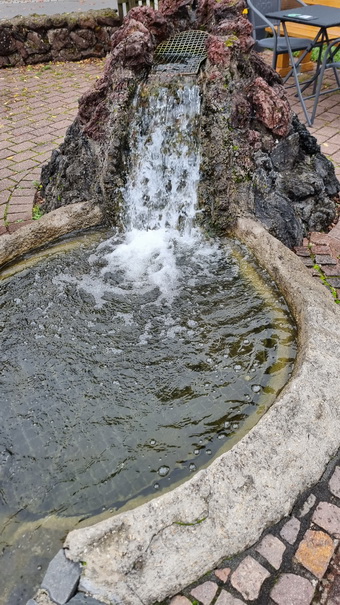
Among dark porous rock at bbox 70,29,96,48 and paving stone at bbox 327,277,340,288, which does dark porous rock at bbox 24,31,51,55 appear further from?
paving stone at bbox 327,277,340,288

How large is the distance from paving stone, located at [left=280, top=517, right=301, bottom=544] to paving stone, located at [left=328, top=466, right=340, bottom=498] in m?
0.23

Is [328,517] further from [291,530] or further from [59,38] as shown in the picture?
[59,38]

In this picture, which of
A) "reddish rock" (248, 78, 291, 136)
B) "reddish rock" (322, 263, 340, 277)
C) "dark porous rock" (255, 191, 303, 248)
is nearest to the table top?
"reddish rock" (248, 78, 291, 136)

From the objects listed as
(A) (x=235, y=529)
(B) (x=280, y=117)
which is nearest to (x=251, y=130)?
(B) (x=280, y=117)

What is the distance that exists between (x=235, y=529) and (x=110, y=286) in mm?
1982

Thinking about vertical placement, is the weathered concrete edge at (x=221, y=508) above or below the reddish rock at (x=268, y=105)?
below

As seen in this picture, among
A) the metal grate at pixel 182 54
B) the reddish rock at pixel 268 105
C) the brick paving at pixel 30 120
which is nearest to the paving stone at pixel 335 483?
the reddish rock at pixel 268 105

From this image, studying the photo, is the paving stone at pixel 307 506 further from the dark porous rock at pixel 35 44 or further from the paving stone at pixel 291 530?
the dark porous rock at pixel 35 44

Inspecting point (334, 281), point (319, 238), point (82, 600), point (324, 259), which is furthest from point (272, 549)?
point (319, 238)

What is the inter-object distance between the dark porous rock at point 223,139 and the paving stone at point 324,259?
0.24m

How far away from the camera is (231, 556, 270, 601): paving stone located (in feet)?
6.15

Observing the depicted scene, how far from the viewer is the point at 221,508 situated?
2.00m

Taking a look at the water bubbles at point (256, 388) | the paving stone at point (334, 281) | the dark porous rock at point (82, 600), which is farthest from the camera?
the paving stone at point (334, 281)

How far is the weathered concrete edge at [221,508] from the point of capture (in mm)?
1853
